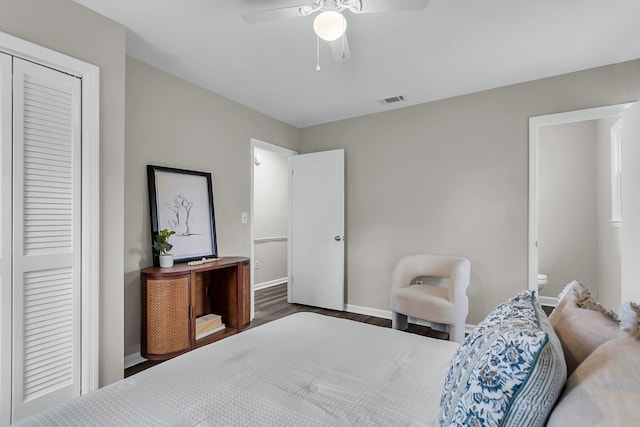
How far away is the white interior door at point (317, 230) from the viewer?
13.4 feet

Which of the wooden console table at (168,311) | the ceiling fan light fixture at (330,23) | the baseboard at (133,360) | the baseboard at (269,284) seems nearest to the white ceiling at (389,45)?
the ceiling fan light fixture at (330,23)

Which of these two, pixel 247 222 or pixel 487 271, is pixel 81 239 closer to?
pixel 247 222

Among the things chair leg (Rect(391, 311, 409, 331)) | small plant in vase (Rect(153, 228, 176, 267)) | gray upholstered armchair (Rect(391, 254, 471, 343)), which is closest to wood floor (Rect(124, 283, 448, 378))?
chair leg (Rect(391, 311, 409, 331))

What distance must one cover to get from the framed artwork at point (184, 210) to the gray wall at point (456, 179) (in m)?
1.77

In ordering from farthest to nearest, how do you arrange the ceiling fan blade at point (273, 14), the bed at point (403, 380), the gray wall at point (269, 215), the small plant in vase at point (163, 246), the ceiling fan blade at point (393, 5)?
the gray wall at point (269, 215) < the small plant in vase at point (163, 246) < the ceiling fan blade at point (273, 14) < the ceiling fan blade at point (393, 5) < the bed at point (403, 380)

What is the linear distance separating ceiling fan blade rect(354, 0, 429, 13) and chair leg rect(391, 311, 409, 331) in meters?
2.62

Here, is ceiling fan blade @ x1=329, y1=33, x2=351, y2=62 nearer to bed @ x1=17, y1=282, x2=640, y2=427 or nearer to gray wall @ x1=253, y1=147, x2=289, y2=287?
bed @ x1=17, y1=282, x2=640, y2=427

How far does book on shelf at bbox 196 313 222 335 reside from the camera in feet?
9.36

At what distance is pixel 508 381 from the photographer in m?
0.67

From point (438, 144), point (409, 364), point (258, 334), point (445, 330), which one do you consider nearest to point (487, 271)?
point (445, 330)

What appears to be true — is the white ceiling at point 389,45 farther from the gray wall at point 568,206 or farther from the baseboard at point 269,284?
the baseboard at point 269,284

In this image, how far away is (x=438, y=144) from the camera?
11.6 ft

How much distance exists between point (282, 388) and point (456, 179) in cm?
298

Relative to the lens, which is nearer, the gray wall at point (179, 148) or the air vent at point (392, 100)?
the gray wall at point (179, 148)
